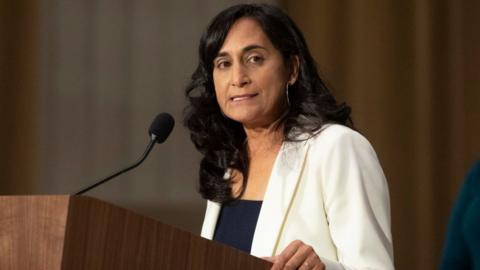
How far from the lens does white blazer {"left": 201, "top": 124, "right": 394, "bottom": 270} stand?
7.49ft

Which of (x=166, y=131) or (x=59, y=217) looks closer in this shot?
(x=59, y=217)

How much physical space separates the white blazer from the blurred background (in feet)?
6.81

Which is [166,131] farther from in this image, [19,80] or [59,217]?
[19,80]

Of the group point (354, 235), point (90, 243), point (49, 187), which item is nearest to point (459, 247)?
point (90, 243)

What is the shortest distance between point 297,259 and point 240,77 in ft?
2.54

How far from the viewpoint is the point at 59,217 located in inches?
62.3

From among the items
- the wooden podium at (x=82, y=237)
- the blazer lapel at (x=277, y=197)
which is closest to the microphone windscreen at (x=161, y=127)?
the blazer lapel at (x=277, y=197)

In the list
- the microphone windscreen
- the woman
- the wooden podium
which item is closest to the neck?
the woman

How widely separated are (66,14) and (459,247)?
361cm

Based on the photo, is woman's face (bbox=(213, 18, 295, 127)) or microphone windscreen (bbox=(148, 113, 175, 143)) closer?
microphone windscreen (bbox=(148, 113, 175, 143))

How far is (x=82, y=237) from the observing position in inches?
63.1

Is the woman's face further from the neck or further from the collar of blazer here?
the collar of blazer

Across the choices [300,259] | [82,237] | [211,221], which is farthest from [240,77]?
[82,237]

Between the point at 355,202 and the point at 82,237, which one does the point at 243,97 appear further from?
the point at 82,237
